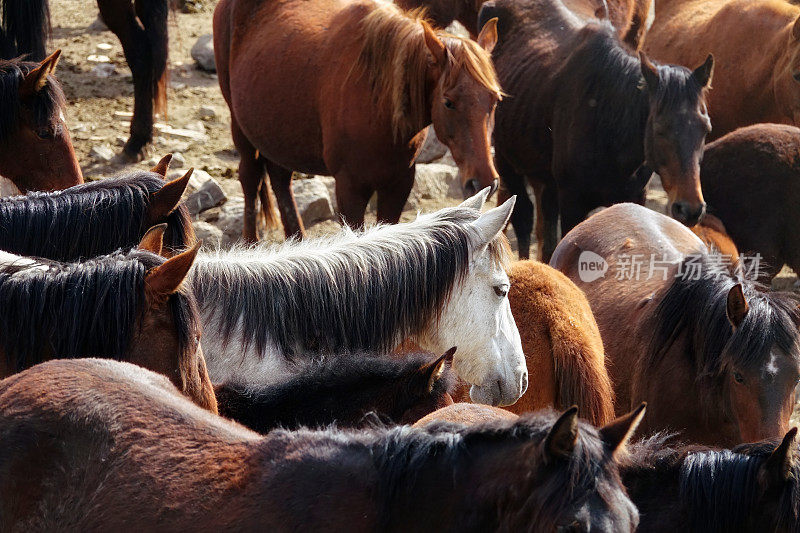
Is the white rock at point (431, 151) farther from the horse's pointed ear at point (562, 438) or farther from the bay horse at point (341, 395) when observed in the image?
the horse's pointed ear at point (562, 438)

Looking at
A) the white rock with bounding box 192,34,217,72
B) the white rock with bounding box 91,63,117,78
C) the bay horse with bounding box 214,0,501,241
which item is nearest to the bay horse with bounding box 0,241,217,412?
the bay horse with bounding box 214,0,501,241

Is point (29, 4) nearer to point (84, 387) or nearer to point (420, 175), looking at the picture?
point (420, 175)

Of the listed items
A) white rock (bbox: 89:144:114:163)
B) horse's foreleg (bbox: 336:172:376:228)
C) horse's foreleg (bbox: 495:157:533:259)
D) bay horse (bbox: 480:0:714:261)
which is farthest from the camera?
white rock (bbox: 89:144:114:163)

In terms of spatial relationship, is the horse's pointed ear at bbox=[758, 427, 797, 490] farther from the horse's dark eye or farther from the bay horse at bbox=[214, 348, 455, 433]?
the horse's dark eye

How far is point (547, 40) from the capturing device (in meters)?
6.88

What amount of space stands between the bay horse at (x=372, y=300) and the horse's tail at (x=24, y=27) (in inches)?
144

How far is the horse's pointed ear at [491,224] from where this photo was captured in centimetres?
342

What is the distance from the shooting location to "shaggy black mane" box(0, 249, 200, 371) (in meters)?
2.56

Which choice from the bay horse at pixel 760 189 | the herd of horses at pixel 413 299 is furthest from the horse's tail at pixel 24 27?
the bay horse at pixel 760 189

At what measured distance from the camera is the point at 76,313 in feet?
8.46

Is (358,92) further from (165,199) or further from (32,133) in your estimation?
(165,199)

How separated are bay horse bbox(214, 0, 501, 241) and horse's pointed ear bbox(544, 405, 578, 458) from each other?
341cm

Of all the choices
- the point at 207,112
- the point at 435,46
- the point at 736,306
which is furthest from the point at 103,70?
the point at 736,306

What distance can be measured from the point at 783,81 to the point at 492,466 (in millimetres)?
5966
